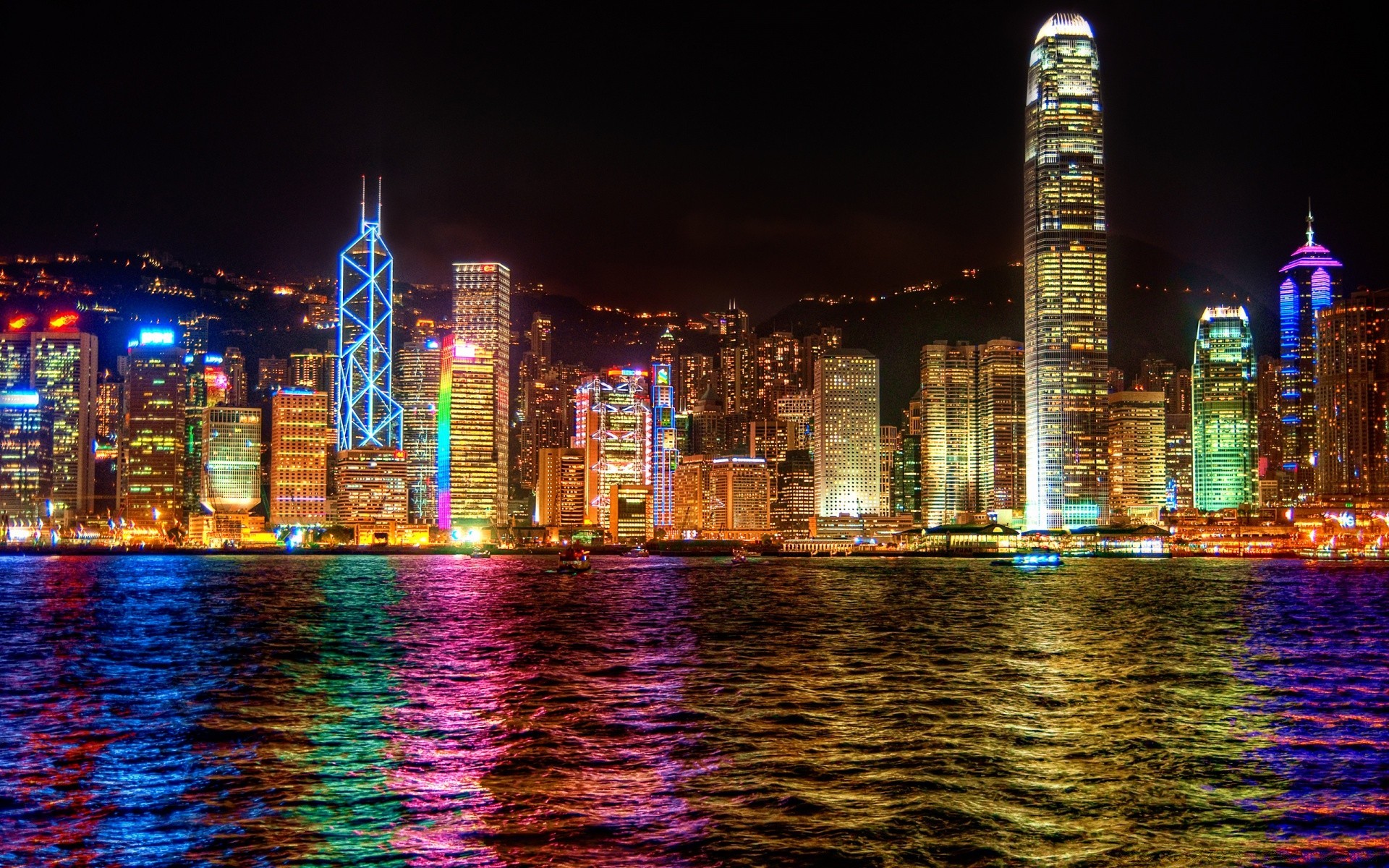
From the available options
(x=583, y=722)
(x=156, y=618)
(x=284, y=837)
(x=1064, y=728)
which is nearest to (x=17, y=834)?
(x=284, y=837)

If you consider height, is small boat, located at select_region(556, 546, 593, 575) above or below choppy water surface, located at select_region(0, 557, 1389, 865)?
below

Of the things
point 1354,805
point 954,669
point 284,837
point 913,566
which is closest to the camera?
point 284,837

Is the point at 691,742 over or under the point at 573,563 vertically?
over

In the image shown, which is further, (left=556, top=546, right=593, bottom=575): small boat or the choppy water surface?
(left=556, top=546, right=593, bottom=575): small boat

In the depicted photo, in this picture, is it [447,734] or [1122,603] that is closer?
[447,734]

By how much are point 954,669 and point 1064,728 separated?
45.2 ft

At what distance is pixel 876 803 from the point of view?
2502cm

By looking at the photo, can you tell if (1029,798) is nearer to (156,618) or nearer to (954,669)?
(954,669)

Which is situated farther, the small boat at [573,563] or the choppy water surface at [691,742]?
the small boat at [573,563]

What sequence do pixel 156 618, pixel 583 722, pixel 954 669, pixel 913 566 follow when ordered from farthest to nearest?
pixel 913 566 < pixel 156 618 < pixel 954 669 < pixel 583 722

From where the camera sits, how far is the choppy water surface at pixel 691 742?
22.2 m

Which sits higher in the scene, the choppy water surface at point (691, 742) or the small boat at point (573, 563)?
the choppy water surface at point (691, 742)

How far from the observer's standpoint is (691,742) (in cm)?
3131

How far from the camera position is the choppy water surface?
72.8 ft
